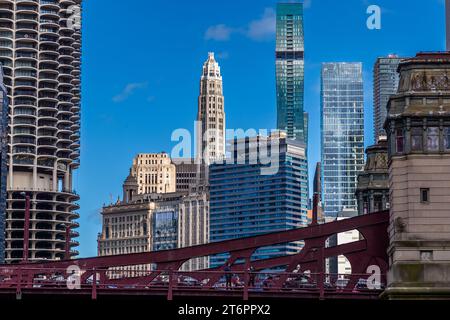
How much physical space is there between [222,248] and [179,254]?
2.55 meters

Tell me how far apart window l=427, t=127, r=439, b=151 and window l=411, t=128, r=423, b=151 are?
449 mm

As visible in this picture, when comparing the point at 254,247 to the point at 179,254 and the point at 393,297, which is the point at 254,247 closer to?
the point at 179,254

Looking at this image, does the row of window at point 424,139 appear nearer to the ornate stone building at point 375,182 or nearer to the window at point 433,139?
the window at point 433,139

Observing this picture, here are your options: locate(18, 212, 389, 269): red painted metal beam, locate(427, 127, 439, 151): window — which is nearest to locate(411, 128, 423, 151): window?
locate(427, 127, 439, 151): window

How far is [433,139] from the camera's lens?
84.1 m

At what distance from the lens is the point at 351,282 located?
8519 centimetres

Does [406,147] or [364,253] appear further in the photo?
[364,253]

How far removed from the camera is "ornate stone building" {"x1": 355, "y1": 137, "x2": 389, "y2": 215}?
377ft

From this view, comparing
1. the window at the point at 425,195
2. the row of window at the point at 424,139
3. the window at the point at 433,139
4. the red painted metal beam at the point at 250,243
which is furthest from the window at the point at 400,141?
the red painted metal beam at the point at 250,243

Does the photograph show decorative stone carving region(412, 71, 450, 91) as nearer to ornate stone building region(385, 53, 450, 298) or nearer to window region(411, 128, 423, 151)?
ornate stone building region(385, 53, 450, 298)

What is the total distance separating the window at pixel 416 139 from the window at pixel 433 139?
449 millimetres
